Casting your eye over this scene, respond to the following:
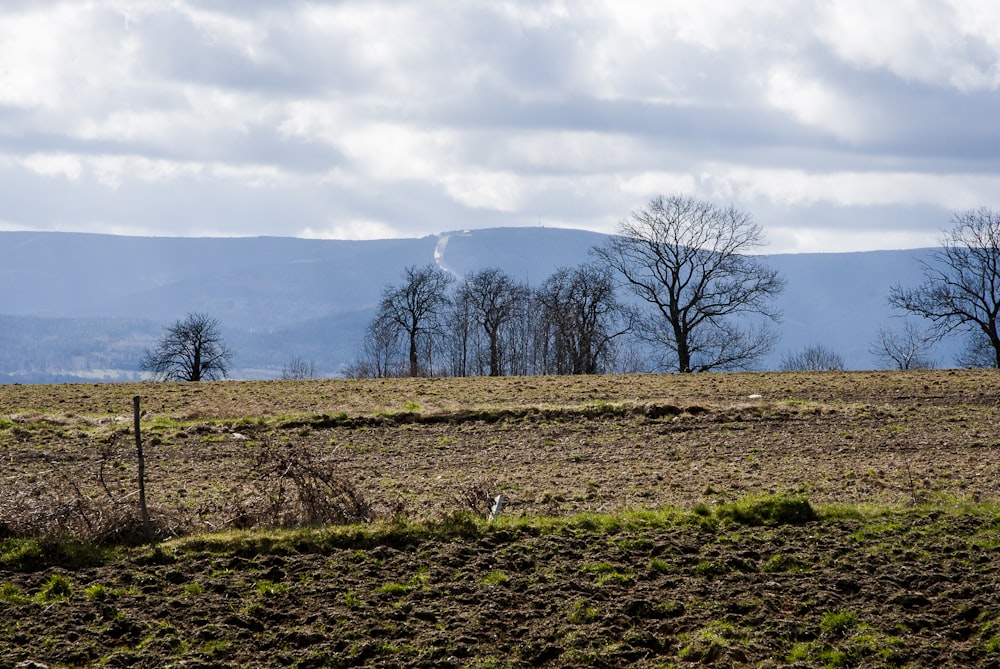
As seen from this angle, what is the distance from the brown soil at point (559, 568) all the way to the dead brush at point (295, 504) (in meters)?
0.23

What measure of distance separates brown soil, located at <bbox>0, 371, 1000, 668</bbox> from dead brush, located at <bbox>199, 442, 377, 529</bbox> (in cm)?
23

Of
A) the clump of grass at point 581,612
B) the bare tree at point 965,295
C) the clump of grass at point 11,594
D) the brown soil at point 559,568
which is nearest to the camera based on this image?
→ the brown soil at point 559,568

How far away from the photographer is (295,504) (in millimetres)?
13250

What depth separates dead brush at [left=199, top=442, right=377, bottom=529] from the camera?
12.9 metres

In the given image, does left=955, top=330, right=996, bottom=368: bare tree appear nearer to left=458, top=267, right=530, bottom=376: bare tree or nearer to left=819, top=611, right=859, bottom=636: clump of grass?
left=458, top=267, right=530, bottom=376: bare tree

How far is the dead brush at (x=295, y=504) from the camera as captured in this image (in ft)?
Result: 42.3

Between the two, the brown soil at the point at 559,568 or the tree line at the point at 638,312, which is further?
the tree line at the point at 638,312

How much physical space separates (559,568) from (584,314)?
2419 inches

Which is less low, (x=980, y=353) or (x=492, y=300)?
(x=492, y=300)

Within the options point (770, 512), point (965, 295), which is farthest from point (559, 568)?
point (965, 295)

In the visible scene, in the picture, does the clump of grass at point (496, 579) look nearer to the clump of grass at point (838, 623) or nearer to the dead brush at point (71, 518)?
the clump of grass at point (838, 623)

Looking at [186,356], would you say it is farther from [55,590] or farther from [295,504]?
[55,590]

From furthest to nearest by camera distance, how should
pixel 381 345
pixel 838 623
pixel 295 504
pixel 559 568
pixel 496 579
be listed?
pixel 381 345
pixel 295 504
pixel 559 568
pixel 496 579
pixel 838 623

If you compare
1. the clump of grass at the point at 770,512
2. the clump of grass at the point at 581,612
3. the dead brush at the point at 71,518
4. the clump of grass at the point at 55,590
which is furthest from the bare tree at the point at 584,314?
the clump of grass at the point at 55,590
